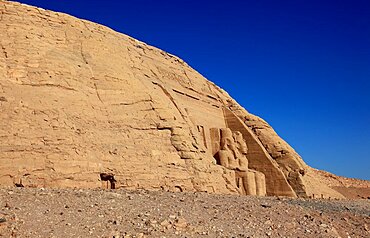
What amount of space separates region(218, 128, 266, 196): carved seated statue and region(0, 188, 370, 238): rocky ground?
8.51 metres

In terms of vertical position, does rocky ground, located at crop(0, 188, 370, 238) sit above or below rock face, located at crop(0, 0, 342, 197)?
below

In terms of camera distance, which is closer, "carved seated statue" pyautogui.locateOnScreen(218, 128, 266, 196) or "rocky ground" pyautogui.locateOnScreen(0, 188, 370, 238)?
"rocky ground" pyautogui.locateOnScreen(0, 188, 370, 238)

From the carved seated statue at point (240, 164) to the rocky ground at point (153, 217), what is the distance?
851 centimetres

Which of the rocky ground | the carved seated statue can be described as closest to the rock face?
the carved seated statue

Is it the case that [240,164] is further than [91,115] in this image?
Yes

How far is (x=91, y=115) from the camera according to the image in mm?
16469

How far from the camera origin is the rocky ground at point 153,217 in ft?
30.2

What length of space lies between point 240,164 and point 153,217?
15.1 metres

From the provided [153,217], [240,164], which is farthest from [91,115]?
[240,164]

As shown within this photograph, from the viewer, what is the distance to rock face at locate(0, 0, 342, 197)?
47.1 ft

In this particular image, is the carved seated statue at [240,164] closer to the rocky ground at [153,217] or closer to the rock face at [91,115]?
the rock face at [91,115]

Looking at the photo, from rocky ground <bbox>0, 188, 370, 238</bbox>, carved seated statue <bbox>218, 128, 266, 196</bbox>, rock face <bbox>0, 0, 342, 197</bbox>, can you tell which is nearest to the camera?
rocky ground <bbox>0, 188, 370, 238</bbox>

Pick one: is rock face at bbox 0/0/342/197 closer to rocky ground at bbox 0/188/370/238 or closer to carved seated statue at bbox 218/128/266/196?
carved seated statue at bbox 218/128/266/196

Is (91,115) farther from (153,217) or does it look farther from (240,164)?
(240,164)
